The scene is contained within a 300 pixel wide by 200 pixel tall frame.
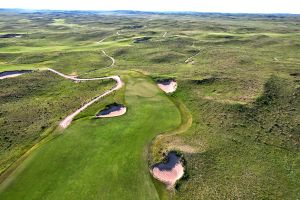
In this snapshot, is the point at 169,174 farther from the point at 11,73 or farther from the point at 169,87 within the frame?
the point at 11,73

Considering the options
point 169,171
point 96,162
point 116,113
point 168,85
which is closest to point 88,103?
point 116,113

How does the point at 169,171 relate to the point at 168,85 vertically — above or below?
below

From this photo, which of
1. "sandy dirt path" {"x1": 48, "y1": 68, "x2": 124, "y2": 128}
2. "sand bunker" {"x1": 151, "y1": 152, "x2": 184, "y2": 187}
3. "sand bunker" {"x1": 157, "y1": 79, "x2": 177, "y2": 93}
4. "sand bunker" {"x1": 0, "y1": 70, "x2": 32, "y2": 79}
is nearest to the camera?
"sand bunker" {"x1": 151, "y1": 152, "x2": 184, "y2": 187}

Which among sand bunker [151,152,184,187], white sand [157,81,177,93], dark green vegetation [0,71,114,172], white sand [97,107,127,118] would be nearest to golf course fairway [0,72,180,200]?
white sand [97,107,127,118]

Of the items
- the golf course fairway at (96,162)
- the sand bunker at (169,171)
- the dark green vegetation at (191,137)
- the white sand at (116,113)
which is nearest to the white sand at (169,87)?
the dark green vegetation at (191,137)

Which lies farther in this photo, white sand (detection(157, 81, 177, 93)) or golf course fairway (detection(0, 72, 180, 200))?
white sand (detection(157, 81, 177, 93))

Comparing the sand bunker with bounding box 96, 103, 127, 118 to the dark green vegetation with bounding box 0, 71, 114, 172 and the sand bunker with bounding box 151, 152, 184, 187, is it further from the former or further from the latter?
the sand bunker with bounding box 151, 152, 184, 187

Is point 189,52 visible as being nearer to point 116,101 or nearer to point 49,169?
point 116,101
